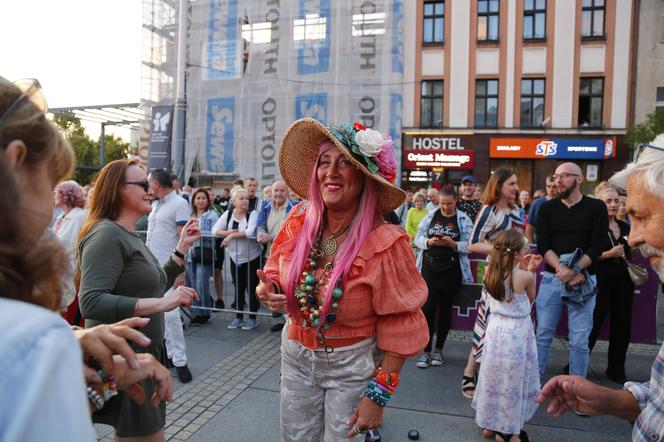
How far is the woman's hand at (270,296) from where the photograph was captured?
86.9 inches

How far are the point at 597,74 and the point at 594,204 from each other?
19.5 metres

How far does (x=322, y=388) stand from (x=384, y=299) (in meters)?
0.54

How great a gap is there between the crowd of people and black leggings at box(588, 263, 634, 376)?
0.01 metres

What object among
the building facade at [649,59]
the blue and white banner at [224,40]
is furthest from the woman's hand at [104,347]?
the building facade at [649,59]

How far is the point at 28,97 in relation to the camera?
2.95ft

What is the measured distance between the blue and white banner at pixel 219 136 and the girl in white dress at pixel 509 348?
15.5 m

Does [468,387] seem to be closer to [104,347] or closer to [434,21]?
[104,347]

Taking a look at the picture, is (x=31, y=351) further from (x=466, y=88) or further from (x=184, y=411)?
(x=466, y=88)

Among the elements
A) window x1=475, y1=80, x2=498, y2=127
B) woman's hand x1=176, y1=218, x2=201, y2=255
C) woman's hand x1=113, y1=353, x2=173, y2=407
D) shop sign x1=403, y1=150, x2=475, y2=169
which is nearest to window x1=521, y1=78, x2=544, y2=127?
window x1=475, y1=80, x2=498, y2=127

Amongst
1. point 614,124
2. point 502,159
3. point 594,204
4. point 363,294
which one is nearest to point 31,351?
point 363,294

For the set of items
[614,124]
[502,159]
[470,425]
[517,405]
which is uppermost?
[614,124]

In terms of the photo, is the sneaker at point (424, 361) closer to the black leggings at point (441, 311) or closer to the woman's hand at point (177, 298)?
the black leggings at point (441, 311)

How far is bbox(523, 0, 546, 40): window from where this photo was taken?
67.7 feet

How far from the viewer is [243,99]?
18.0 m
